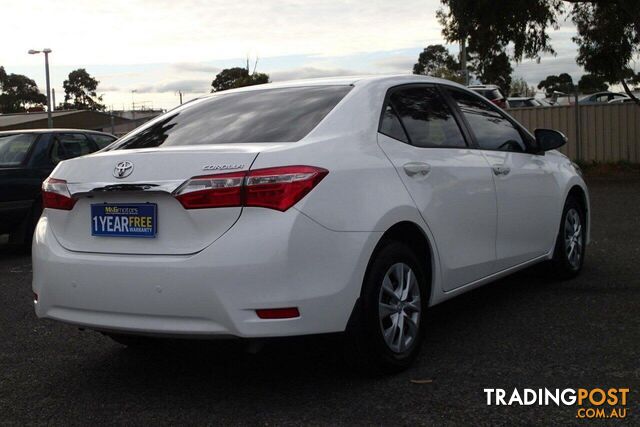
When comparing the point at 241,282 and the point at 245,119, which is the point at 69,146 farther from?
the point at 241,282

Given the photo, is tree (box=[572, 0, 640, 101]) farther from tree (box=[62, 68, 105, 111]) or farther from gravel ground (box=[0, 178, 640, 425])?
tree (box=[62, 68, 105, 111])

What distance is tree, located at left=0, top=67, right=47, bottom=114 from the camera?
9775 cm

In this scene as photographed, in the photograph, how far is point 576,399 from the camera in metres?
3.66

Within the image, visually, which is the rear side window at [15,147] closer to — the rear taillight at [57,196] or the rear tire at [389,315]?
the rear taillight at [57,196]

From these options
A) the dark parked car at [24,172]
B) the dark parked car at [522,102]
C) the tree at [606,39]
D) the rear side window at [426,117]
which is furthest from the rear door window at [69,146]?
the dark parked car at [522,102]

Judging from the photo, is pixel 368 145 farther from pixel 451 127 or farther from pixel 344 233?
pixel 451 127

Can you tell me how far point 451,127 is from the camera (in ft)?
16.1

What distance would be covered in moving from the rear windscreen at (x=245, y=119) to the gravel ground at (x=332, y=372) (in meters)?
1.09

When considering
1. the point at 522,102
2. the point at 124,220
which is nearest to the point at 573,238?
the point at 124,220

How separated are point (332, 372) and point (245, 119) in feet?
4.72

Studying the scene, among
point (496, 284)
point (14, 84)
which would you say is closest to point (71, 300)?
point (496, 284)

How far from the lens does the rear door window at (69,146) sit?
9672mm

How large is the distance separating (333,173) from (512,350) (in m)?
1.63

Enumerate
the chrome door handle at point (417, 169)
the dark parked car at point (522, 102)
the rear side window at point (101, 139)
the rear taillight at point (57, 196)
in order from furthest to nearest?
the dark parked car at point (522, 102)
the rear side window at point (101, 139)
the chrome door handle at point (417, 169)
the rear taillight at point (57, 196)
